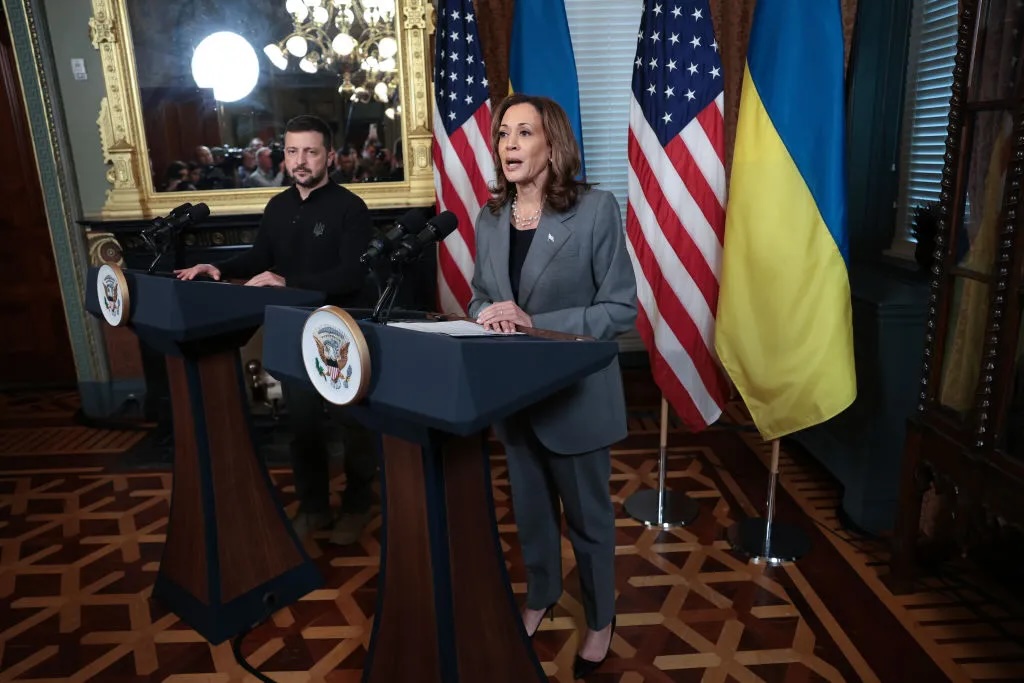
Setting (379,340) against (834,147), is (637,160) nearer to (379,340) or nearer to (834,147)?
(834,147)

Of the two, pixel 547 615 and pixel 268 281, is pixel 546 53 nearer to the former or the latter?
pixel 268 281

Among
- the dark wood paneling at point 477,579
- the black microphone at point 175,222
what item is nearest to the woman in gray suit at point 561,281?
the dark wood paneling at point 477,579

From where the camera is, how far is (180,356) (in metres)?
1.99

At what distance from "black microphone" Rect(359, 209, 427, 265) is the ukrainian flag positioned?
1462 millimetres

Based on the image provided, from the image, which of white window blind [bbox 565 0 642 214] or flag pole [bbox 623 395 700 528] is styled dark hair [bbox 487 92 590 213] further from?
white window blind [bbox 565 0 642 214]

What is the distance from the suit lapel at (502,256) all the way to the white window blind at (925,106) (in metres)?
2.06

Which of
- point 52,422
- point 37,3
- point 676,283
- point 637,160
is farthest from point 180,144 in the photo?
point 676,283

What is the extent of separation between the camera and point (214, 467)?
6.91 ft

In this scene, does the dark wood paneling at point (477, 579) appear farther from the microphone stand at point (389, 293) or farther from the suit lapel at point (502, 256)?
the suit lapel at point (502, 256)

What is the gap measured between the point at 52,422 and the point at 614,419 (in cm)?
388

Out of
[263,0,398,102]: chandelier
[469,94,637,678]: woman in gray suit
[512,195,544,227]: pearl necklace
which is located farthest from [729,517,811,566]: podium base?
[263,0,398,102]: chandelier

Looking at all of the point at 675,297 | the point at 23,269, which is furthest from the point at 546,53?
the point at 23,269

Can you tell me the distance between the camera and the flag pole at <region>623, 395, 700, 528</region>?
2.80 meters

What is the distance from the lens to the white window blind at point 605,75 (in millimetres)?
3887
